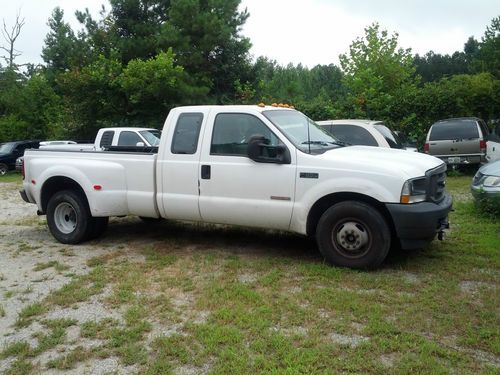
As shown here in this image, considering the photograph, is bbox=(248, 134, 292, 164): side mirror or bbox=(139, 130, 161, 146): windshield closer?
bbox=(248, 134, 292, 164): side mirror

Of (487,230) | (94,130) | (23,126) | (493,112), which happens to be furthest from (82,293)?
(23,126)

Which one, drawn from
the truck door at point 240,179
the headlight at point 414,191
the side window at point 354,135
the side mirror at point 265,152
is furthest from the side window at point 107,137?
the headlight at point 414,191

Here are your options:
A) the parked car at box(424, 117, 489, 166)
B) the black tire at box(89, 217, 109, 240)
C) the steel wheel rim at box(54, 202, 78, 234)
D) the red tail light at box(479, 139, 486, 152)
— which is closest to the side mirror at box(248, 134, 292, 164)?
the black tire at box(89, 217, 109, 240)

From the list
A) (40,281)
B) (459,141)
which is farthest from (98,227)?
(459,141)

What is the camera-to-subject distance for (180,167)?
6.41 meters

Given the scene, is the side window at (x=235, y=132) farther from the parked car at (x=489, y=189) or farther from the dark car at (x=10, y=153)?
the dark car at (x=10, y=153)

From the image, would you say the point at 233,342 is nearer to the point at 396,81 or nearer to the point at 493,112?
the point at 493,112

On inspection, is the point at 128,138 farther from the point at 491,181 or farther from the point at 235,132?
the point at 491,181

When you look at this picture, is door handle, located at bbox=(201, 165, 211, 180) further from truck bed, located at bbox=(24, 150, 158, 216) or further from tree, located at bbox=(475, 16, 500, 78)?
tree, located at bbox=(475, 16, 500, 78)

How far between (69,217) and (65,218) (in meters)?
0.06

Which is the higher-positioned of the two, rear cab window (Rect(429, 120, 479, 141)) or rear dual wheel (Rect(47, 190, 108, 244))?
rear cab window (Rect(429, 120, 479, 141))

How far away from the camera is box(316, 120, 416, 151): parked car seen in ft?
33.1

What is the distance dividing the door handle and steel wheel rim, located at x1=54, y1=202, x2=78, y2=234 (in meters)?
2.27

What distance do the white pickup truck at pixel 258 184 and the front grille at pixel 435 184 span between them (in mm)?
12
